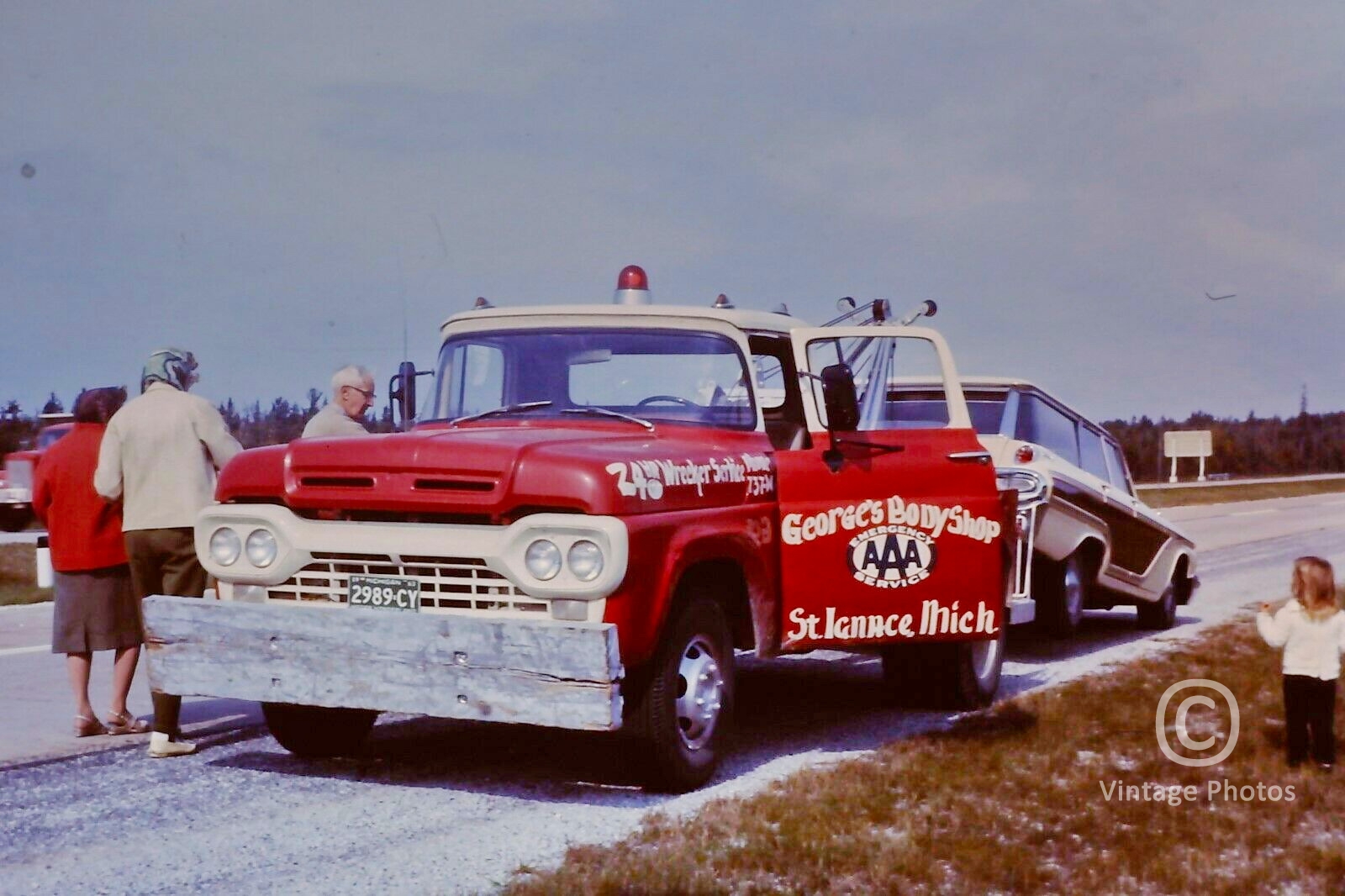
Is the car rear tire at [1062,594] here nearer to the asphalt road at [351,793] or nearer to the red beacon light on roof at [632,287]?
the asphalt road at [351,793]

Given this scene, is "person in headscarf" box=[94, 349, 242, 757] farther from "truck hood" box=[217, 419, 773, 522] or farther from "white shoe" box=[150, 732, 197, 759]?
"truck hood" box=[217, 419, 773, 522]

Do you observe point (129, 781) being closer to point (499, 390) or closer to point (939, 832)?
point (499, 390)

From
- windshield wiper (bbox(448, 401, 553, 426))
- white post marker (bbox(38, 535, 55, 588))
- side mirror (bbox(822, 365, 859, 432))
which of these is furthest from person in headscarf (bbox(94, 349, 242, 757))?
white post marker (bbox(38, 535, 55, 588))

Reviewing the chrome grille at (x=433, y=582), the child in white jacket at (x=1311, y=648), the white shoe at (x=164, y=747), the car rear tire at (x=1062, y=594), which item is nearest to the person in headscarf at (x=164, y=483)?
the white shoe at (x=164, y=747)

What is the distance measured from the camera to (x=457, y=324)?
8438 mm

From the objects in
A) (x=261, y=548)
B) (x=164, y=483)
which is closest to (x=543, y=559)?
(x=261, y=548)

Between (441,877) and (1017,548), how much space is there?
5.17 metres

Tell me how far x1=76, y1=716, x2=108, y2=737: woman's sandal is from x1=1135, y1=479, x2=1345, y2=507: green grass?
38799 millimetres

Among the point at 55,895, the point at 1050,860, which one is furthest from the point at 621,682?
the point at 55,895

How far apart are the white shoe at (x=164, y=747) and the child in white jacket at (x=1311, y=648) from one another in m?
5.03

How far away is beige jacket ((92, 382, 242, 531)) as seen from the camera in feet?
25.5

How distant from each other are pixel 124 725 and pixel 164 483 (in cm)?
150

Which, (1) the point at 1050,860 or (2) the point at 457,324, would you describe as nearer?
(1) the point at 1050,860

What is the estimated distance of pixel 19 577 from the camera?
19.7m
